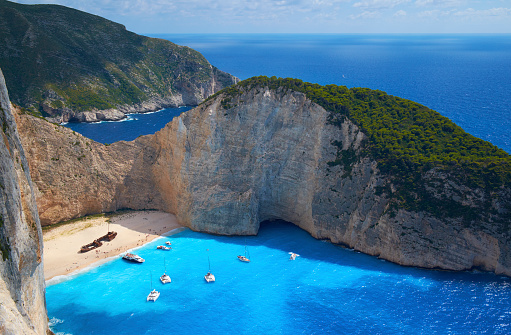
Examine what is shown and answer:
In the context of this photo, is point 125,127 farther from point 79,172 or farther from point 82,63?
point 79,172

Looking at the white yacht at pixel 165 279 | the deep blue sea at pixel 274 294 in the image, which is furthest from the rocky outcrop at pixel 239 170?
the white yacht at pixel 165 279

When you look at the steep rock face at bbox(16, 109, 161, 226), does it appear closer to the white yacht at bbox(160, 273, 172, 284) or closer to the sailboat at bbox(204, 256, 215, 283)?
the white yacht at bbox(160, 273, 172, 284)

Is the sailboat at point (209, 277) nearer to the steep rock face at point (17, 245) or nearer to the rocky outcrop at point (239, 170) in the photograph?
the rocky outcrop at point (239, 170)

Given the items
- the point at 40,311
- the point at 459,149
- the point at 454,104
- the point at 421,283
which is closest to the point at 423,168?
the point at 459,149

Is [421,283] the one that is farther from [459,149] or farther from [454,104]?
[454,104]

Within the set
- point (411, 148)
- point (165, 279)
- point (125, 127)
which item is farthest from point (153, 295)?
point (125, 127)
